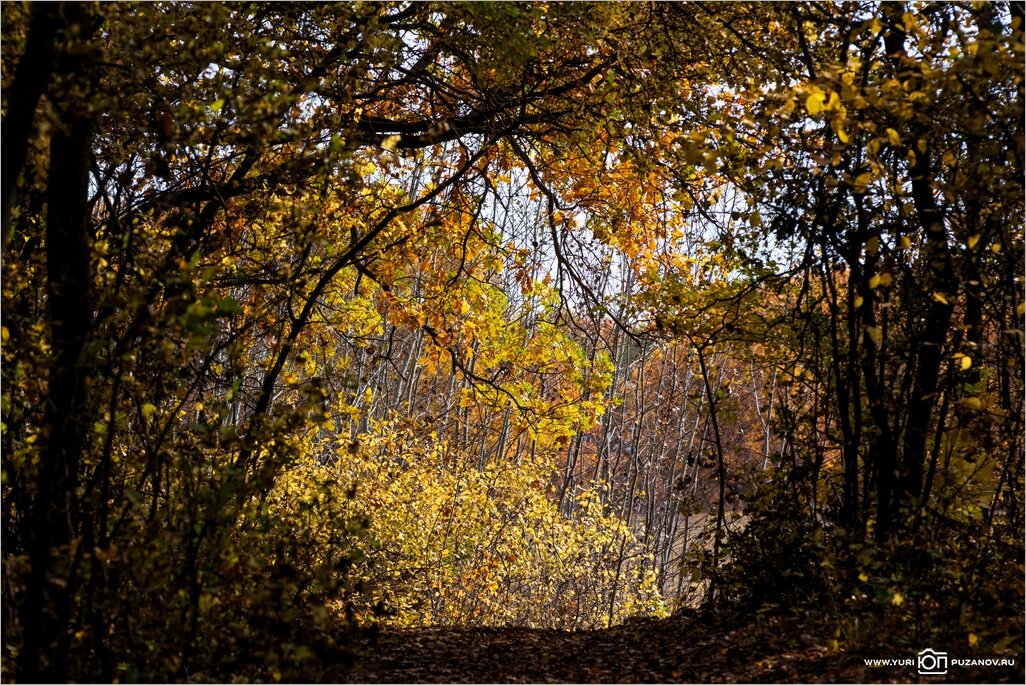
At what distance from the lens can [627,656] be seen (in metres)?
5.06

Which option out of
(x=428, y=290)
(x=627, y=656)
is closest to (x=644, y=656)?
(x=627, y=656)

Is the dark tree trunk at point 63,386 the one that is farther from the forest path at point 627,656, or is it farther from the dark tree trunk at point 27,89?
the forest path at point 627,656

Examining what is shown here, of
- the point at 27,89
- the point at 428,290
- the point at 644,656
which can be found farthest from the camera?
the point at 428,290

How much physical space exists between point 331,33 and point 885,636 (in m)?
4.27

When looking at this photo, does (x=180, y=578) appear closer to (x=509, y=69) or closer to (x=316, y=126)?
(x=316, y=126)

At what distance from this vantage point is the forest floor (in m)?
4.00

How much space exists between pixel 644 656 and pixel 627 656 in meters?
0.10

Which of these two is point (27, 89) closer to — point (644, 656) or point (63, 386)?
point (63, 386)

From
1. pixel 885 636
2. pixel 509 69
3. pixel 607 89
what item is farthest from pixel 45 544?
pixel 607 89

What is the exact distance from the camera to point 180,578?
2.92 meters

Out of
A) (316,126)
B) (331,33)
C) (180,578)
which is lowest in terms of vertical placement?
(180,578)

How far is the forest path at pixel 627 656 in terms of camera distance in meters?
4.16

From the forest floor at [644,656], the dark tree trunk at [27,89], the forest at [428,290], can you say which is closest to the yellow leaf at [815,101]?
the forest at [428,290]

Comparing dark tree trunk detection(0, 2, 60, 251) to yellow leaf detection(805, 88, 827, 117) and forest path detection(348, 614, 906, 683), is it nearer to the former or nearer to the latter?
yellow leaf detection(805, 88, 827, 117)
